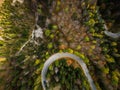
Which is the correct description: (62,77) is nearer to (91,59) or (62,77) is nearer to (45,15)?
(91,59)

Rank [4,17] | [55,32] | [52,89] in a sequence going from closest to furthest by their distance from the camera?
[52,89], [55,32], [4,17]

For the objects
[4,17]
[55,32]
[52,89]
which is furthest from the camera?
[4,17]

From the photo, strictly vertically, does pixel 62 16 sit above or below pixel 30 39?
above

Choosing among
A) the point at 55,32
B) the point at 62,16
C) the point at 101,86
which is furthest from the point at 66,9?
the point at 101,86

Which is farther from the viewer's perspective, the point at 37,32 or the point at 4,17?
the point at 4,17

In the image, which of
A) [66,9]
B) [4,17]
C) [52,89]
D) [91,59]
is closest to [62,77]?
[52,89]

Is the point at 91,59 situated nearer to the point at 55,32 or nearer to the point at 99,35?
the point at 99,35

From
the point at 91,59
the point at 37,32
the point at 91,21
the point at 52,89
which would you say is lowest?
the point at 52,89
